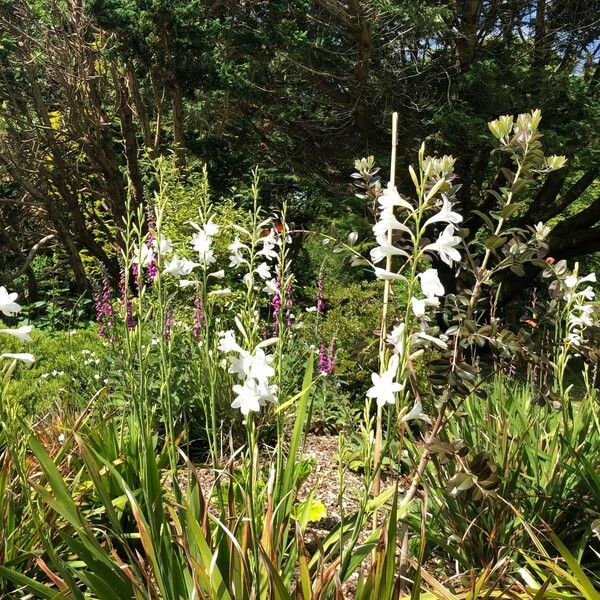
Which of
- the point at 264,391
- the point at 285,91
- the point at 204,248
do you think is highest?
the point at 285,91

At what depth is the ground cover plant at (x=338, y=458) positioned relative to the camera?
4.95 ft

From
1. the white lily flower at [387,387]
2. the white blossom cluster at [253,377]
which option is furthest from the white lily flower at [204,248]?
the white lily flower at [387,387]

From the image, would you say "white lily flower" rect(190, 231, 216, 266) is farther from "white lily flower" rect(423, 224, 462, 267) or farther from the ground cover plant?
"white lily flower" rect(423, 224, 462, 267)

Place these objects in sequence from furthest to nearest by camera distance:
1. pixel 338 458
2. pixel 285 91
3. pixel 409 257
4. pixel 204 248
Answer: pixel 285 91 < pixel 338 458 < pixel 204 248 < pixel 409 257

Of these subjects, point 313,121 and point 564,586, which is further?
point 313,121

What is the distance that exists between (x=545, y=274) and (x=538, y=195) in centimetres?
752

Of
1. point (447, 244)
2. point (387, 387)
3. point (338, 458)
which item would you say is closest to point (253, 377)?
point (387, 387)

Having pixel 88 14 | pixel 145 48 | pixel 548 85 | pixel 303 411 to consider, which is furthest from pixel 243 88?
pixel 303 411

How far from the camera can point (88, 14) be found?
283 inches

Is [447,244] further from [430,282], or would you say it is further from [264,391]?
[264,391]

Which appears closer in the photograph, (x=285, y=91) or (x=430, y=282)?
(x=430, y=282)

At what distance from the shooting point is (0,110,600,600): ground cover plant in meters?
1.51

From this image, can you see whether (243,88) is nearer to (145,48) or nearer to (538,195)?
(145,48)

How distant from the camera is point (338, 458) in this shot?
203 centimetres
